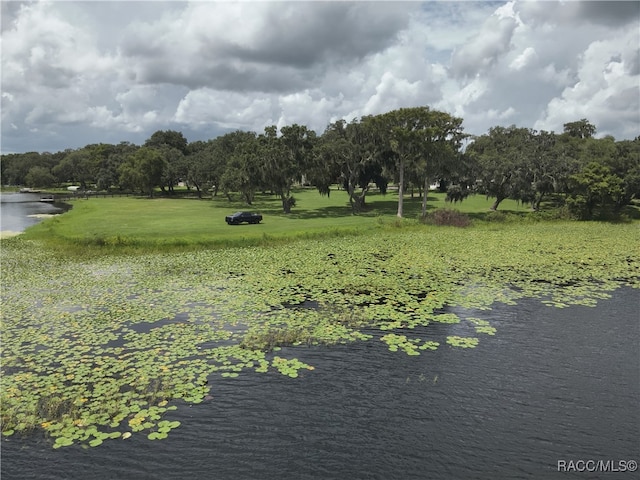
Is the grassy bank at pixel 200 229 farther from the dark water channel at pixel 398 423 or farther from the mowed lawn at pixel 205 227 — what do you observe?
the dark water channel at pixel 398 423

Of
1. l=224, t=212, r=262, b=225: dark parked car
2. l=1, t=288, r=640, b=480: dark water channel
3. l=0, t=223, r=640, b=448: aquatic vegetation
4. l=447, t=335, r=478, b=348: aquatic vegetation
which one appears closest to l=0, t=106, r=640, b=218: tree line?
l=224, t=212, r=262, b=225: dark parked car

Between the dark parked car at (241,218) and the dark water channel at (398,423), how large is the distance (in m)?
38.4

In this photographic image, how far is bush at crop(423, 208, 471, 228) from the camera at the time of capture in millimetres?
54541

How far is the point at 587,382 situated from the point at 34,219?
73.6 m

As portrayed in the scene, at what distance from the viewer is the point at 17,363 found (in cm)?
1475

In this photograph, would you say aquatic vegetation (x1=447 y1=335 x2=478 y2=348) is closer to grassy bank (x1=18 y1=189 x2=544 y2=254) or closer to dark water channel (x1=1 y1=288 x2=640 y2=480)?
dark water channel (x1=1 y1=288 x2=640 y2=480)

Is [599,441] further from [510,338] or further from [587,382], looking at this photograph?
[510,338]

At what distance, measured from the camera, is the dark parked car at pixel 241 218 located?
173 feet

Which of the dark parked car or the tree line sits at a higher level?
the tree line

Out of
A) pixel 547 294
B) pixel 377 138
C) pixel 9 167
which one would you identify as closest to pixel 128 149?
pixel 9 167

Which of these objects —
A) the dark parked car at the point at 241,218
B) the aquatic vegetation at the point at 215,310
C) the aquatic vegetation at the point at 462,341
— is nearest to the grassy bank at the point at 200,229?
the dark parked car at the point at 241,218

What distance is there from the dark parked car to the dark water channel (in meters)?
A: 38.4

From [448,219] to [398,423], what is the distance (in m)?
46.6

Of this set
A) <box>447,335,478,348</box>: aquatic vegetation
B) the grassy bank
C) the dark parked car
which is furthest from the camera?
the dark parked car
